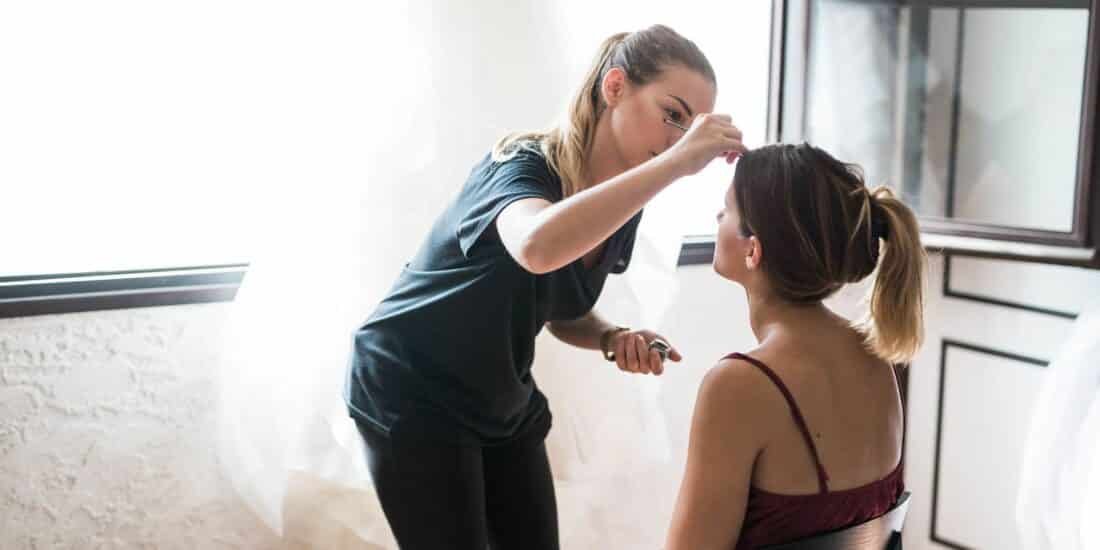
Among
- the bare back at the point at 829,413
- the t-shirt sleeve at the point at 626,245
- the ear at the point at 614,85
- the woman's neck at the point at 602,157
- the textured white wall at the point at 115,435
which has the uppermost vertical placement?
the ear at the point at 614,85

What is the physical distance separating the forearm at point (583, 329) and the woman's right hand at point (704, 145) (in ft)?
1.39

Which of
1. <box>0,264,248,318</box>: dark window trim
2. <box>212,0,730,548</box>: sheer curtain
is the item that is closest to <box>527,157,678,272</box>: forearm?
<box>212,0,730,548</box>: sheer curtain

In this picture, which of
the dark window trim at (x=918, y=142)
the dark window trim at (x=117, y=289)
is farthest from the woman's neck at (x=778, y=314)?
the dark window trim at (x=117, y=289)

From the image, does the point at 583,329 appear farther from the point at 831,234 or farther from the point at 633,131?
the point at 831,234

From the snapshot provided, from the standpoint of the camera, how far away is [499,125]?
184cm

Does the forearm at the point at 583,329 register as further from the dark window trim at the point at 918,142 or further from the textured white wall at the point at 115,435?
the dark window trim at the point at 918,142

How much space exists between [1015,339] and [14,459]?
1.77 m

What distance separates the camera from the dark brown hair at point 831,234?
1.15 meters

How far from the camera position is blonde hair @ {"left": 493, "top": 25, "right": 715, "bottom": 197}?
1363 millimetres

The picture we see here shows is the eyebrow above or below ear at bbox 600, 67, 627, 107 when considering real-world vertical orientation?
below

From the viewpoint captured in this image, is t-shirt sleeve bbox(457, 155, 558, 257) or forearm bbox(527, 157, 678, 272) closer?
forearm bbox(527, 157, 678, 272)

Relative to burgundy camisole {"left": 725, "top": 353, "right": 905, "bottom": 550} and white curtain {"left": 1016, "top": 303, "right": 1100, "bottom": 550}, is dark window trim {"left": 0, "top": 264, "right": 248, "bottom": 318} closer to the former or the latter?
burgundy camisole {"left": 725, "top": 353, "right": 905, "bottom": 550}

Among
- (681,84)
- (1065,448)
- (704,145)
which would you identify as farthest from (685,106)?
(1065,448)

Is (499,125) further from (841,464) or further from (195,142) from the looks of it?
(841,464)
